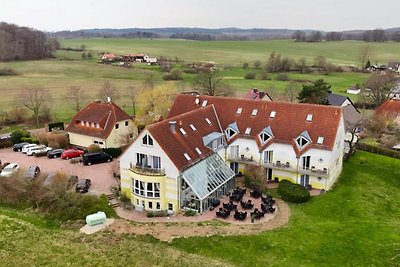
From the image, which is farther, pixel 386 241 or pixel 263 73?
pixel 263 73

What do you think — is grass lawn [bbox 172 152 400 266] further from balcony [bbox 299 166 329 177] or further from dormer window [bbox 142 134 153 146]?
dormer window [bbox 142 134 153 146]

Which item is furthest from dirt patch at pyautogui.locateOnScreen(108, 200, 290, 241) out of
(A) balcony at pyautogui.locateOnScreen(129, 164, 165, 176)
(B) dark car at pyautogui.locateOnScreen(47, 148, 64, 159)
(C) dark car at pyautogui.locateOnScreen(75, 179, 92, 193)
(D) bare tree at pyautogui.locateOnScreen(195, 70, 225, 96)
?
(D) bare tree at pyautogui.locateOnScreen(195, 70, 225, 96)

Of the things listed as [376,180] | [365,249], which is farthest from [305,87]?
[365,249]

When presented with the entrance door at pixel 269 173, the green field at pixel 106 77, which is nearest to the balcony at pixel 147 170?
the entrance door at pixel 269 173

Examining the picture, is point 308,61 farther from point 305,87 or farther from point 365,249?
point 365,249

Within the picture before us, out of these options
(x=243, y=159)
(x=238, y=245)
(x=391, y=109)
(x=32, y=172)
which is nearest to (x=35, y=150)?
(x=32, y=172)

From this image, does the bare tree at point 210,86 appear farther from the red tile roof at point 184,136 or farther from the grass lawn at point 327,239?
the grass lawn at point 327,239
